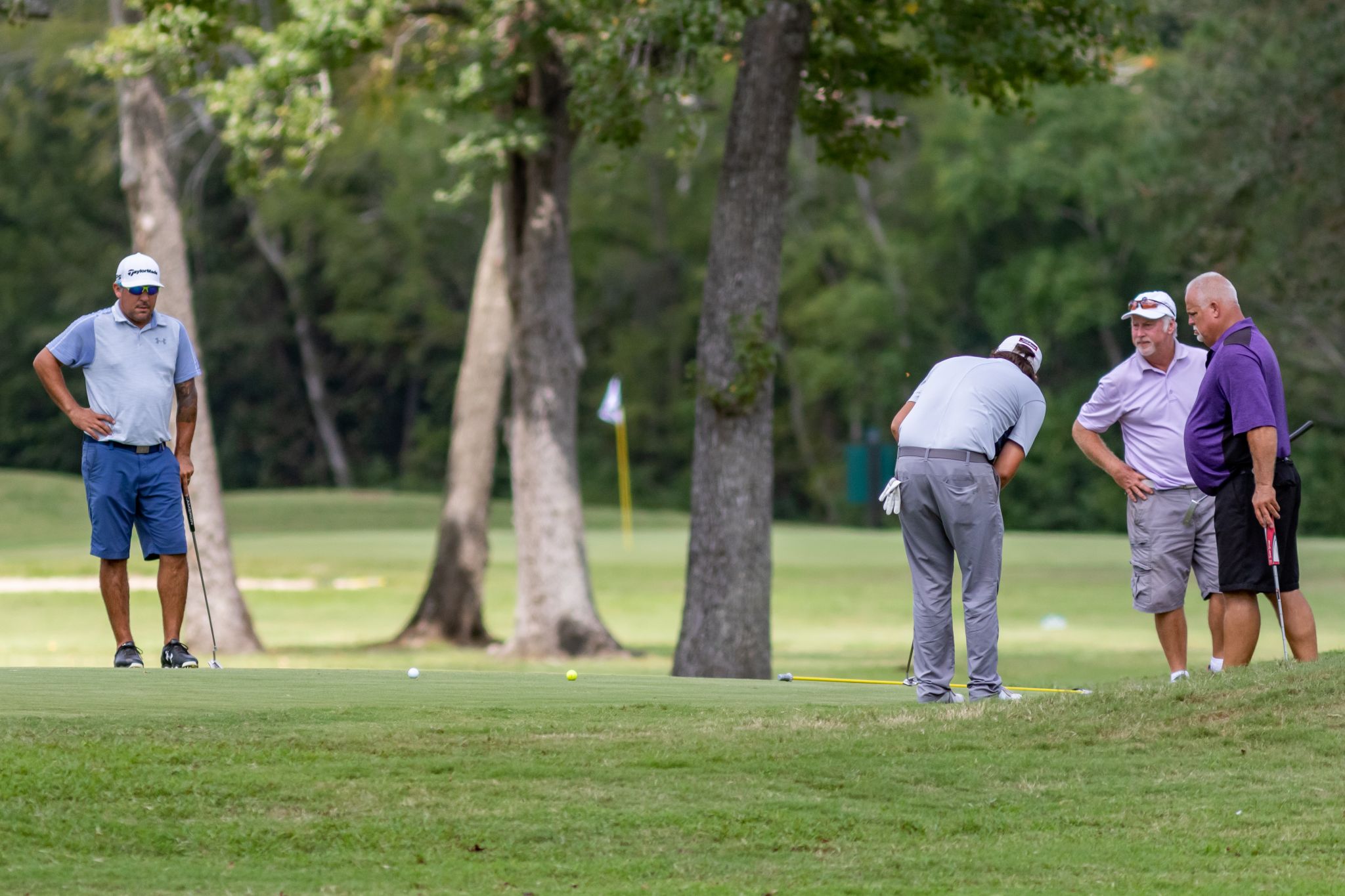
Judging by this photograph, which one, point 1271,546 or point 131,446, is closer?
point 1271,546

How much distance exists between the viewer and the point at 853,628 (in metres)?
24.5

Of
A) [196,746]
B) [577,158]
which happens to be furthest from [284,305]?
[196,746]

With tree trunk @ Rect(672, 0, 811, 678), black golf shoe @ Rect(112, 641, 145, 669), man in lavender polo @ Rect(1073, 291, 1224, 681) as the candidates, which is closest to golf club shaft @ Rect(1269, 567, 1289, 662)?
man in lavender polo @ Rect(1073, 291, 1224, 681)

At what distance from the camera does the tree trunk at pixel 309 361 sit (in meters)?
61.1

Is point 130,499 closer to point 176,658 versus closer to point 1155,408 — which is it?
point 176,658

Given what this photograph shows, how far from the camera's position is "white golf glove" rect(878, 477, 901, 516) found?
8188 millimetres

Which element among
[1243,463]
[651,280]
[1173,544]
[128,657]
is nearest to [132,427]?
[128,657]

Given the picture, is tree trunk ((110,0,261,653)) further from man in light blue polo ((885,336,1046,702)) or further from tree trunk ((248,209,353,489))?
tree trunk ((248,209,353,489))

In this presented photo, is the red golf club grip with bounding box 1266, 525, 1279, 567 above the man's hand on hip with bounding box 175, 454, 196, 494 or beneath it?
beneath

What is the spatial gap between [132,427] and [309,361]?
2188 inches

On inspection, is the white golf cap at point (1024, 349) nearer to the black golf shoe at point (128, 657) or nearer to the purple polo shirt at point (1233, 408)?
the purple polo shirt at point (1233, 408)

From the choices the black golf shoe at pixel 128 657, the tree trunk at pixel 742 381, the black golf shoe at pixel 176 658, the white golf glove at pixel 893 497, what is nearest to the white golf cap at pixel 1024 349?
the white golf glove at pixel 893 497

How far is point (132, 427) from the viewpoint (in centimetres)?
939

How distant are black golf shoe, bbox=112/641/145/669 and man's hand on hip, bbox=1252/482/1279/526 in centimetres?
553
